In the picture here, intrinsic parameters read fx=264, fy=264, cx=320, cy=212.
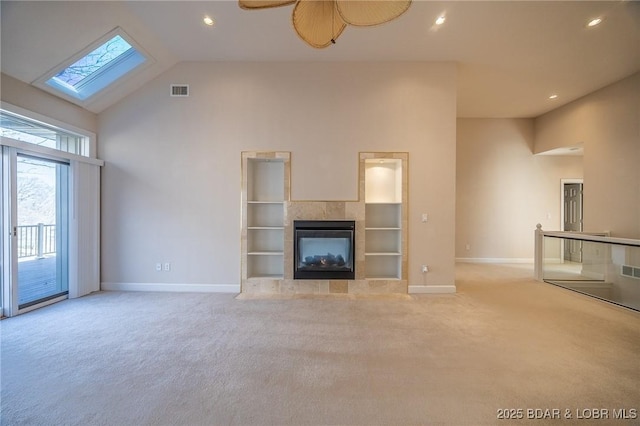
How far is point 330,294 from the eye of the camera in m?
4.22

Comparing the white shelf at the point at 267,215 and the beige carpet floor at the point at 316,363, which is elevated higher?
the white shelf at the point at 267,215

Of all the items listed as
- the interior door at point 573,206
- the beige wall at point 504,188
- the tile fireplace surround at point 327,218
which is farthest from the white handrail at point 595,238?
the tile fireplace surround at point 327,218

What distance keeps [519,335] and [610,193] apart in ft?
14.2

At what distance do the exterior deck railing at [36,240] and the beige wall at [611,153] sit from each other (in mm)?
9331

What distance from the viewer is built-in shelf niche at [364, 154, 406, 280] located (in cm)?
444

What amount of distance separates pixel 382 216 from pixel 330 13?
10.8ft

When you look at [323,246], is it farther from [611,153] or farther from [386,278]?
[611,153]

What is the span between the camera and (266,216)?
460cm

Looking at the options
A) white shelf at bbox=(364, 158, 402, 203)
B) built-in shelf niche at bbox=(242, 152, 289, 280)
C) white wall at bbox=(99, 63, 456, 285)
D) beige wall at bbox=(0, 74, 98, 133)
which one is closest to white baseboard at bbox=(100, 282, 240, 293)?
white wall at bbox=(99, 63, 456, 285)

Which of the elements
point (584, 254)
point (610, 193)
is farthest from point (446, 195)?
point (610, 193)

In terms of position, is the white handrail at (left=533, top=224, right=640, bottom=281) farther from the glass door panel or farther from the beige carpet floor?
the glass door panel

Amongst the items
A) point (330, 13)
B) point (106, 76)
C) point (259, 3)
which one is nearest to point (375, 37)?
point (330, 13)

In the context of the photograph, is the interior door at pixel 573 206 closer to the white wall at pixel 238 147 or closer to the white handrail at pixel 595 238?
the white handrail at pixel 595 238

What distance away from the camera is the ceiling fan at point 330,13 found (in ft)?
5.07
